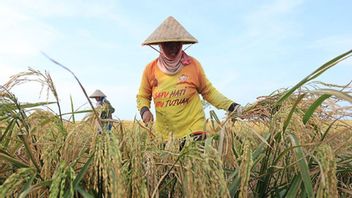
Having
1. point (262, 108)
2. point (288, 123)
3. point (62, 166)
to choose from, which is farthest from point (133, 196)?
point (262, 108)

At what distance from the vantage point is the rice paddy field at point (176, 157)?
1597mm

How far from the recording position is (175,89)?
457cm

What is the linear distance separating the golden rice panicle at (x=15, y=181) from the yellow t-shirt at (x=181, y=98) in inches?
104

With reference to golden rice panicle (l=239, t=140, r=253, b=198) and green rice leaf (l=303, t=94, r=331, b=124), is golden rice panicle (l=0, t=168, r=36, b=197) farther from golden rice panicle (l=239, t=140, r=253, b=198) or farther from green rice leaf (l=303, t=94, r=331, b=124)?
green rice leaf (l=303, t=94, r=331, b=124)

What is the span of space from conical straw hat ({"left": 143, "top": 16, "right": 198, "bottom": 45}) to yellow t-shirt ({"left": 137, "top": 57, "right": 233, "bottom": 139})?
0.21m

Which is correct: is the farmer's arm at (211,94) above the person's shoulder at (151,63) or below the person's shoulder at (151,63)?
below

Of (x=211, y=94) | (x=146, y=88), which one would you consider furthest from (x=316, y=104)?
(x=146, y=88)

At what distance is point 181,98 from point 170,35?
556 millimetres

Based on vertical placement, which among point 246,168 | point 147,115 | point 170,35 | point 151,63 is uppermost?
point 170,35

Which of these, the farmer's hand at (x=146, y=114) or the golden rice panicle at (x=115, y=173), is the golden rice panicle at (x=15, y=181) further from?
the farmer's hand at (x=146, y=114)

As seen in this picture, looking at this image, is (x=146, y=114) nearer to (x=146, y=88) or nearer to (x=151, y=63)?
(x=146, y=88)

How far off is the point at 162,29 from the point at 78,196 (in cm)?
306

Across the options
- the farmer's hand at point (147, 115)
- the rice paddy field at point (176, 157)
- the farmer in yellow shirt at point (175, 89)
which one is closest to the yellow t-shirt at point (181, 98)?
the farmer in yellow shirt at point (175, 89)

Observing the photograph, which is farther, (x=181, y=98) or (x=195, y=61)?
(x=195, y=61)
